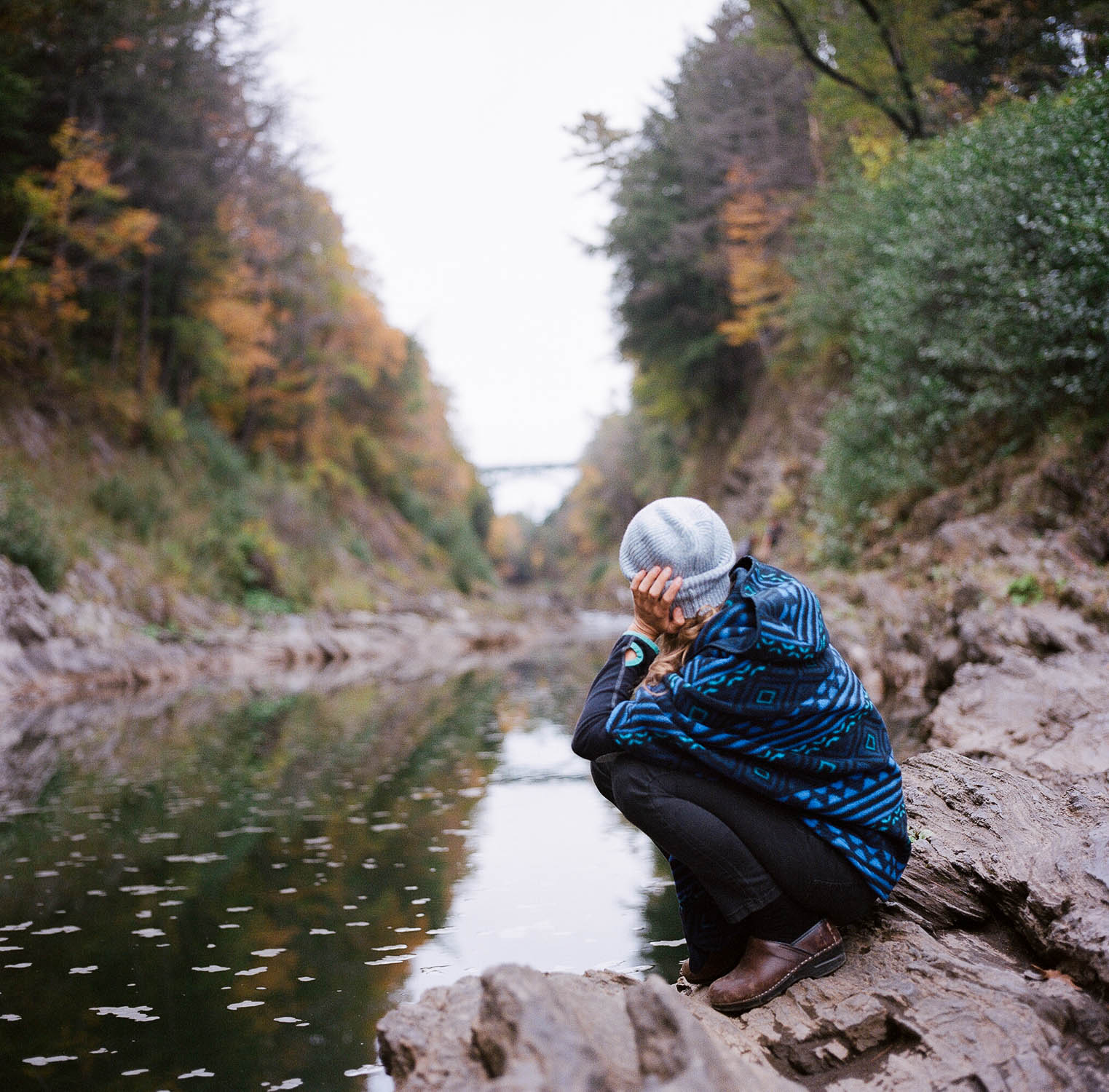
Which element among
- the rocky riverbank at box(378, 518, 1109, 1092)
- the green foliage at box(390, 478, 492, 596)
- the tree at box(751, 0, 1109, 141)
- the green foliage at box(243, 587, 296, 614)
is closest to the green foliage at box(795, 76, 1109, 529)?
the tree at box(751, 0, 1109, 141)

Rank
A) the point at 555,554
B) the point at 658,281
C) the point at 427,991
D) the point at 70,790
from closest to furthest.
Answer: the point at 427,991, the point at 70,790, the point at 658,281, the point at 555,554

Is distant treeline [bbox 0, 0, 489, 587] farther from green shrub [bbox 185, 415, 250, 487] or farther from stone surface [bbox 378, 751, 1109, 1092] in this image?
stone surface [bbox 378, 751, 1109, 1092]

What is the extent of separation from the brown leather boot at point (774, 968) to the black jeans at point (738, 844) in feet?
0.26

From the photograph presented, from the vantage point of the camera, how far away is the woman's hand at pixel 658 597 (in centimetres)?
247

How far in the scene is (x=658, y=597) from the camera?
249cm

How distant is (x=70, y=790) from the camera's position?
6.21m

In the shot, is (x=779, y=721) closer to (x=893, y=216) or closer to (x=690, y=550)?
(x=690, y=550)

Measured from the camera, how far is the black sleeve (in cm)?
261

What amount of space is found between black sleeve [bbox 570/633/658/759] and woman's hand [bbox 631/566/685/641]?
13 centimetres

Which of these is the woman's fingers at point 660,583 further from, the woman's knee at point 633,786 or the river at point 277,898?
the river at point 277,898

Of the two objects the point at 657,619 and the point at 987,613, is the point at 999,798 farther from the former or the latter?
the point at 987,613

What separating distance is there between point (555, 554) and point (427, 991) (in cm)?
8760

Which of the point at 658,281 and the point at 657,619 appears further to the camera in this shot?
the point at 658,281

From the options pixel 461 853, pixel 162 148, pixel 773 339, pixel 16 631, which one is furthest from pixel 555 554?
pixel 461 853
